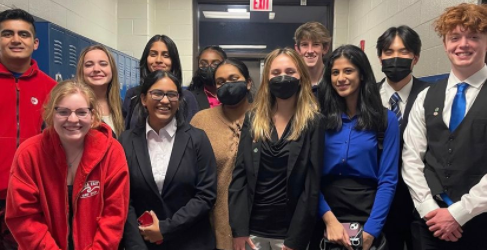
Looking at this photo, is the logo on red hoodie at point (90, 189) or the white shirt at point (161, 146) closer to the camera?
the logo on red hoodie at point (90, 189)

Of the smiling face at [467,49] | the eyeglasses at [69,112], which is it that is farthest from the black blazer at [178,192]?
the smiling face at [467,49]

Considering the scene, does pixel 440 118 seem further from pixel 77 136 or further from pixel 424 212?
pixel 77 136

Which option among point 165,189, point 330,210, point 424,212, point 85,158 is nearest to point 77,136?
point 85,158

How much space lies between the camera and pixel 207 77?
9.64 feet

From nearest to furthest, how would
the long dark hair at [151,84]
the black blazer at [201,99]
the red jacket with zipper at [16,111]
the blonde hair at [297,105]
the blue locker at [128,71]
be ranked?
1. the blonde hair at [297,105]
2. the long dark hair at [151,84]
3. the red jacket with zipper at [16,111]
4. the black blazer at [201,99]
5. the blue locker at [128,71]

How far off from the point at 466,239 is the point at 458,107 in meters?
0.59

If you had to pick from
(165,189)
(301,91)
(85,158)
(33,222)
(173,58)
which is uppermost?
(173,58)

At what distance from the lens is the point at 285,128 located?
1889mm

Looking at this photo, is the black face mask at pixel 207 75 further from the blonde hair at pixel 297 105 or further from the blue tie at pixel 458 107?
the blue tie at pixel 458 107

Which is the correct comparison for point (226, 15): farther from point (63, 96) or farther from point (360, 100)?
point (63, 96)

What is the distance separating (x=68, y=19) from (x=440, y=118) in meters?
3.85

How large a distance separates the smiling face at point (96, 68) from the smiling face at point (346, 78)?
1342 mm

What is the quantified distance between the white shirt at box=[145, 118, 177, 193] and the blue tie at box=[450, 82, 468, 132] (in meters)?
1.31

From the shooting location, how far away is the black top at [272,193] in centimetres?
183
